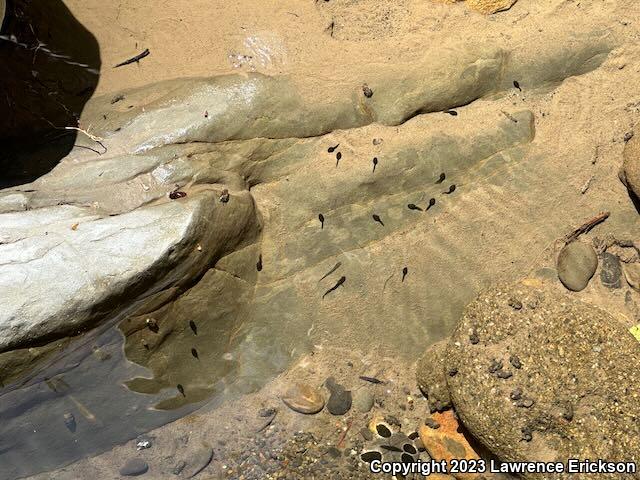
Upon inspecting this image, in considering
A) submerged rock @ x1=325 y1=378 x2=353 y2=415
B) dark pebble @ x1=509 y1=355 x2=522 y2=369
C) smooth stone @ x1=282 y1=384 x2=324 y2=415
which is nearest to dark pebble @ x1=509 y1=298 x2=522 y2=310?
dark pebble @ x1=509 y1=355 x2=522 y2=369

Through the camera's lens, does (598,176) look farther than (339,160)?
Yes

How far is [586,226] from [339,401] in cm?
305

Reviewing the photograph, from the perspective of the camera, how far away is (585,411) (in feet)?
15.4

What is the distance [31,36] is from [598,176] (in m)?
5.72

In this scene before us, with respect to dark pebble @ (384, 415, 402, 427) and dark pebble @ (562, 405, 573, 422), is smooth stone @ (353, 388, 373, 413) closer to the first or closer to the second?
dark pebble @ (384, 415, 402, 427)

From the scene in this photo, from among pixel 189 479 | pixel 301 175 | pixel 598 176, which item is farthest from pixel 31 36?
pixel 598 176

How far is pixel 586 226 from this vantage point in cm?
580

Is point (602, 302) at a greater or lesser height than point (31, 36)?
lesser

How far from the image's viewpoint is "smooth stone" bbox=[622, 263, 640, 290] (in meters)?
5.78

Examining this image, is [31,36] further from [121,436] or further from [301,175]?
[121,436]

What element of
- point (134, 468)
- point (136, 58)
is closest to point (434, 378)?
point (134, 468)

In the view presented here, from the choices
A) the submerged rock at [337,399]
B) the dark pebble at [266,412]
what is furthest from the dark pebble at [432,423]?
the dark pebble at [266,412]

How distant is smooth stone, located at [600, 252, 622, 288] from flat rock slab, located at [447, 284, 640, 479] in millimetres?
776

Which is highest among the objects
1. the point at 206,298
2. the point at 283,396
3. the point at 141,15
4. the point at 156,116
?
the point at 141,15
